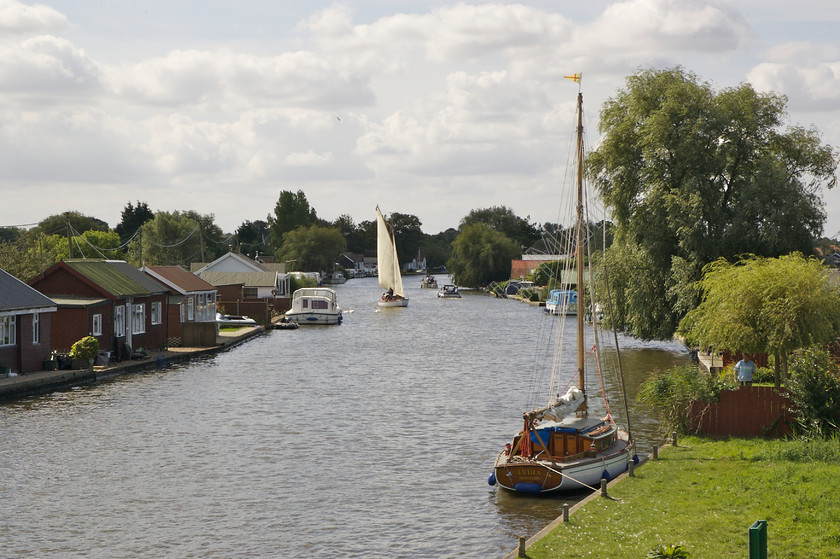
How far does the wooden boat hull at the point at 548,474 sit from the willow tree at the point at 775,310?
690 cm

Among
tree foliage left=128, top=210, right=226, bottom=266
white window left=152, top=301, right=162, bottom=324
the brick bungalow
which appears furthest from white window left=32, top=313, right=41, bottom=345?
tree foliage left=128, top=210, right=226, bottom=266

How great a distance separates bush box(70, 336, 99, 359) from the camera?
46.3 meters

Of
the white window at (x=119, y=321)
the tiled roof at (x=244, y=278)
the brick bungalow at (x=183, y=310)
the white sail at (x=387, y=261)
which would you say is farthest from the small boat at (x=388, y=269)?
the white window at (x=119, y=321)

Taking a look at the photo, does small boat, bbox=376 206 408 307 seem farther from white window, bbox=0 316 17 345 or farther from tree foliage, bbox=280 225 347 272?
white window, bbox=0 316 17 345

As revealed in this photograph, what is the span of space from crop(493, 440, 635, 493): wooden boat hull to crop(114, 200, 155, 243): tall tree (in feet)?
496

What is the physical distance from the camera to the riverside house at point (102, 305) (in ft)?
161

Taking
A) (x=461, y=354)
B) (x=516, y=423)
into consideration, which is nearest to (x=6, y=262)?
(x=461, y=354)

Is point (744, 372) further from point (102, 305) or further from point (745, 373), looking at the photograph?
point (102, 305)

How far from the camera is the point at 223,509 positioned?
24.5 meters

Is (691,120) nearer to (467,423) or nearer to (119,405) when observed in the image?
(467,423)

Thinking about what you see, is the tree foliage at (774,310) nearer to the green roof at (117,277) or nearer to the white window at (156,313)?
the green roof at (117,277)

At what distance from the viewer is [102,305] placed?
50.8 m

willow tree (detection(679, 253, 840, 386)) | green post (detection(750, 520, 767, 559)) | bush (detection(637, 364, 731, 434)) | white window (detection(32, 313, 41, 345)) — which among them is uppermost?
willow tree (detection(679, 253, 840, 386))

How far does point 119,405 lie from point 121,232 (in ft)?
446
